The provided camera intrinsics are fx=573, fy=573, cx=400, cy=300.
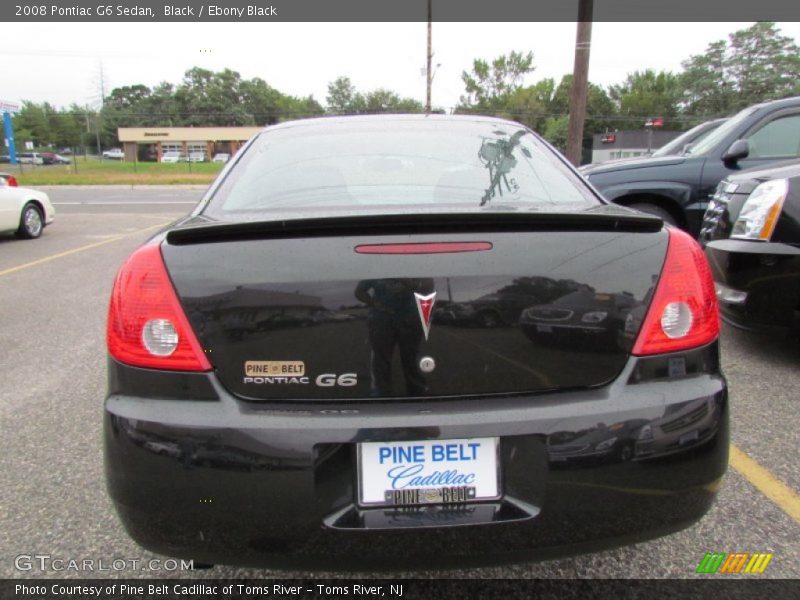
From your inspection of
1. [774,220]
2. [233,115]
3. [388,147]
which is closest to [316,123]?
[388,147]

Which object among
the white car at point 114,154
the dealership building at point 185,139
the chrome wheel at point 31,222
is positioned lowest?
the chrome wheel at point 31,222

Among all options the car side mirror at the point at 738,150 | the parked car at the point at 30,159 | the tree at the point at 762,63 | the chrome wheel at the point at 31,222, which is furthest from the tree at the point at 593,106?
the car side mirror at the point at 738,150

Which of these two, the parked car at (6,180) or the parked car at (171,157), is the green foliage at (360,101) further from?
the parked car at (6,180)

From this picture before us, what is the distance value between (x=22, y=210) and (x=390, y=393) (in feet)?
35.4

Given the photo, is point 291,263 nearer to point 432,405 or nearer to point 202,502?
point 432,405

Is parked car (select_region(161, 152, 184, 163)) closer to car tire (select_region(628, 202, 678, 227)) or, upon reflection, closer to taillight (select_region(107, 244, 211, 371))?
car tire (select_region(628, 202, 678, 227))

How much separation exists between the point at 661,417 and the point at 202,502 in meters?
1.18

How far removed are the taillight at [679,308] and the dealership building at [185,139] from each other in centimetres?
7403

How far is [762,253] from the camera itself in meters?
3.40

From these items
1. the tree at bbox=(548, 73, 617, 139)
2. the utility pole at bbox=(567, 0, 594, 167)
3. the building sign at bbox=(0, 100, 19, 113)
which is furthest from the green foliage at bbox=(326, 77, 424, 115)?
the utility pole at bbox=(567, 0, 594, 167)

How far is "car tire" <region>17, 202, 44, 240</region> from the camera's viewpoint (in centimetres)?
998

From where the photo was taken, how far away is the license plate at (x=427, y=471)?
1413 millimetres

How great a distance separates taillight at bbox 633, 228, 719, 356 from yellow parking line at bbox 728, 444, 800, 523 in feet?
3.54

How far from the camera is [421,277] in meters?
1.45
